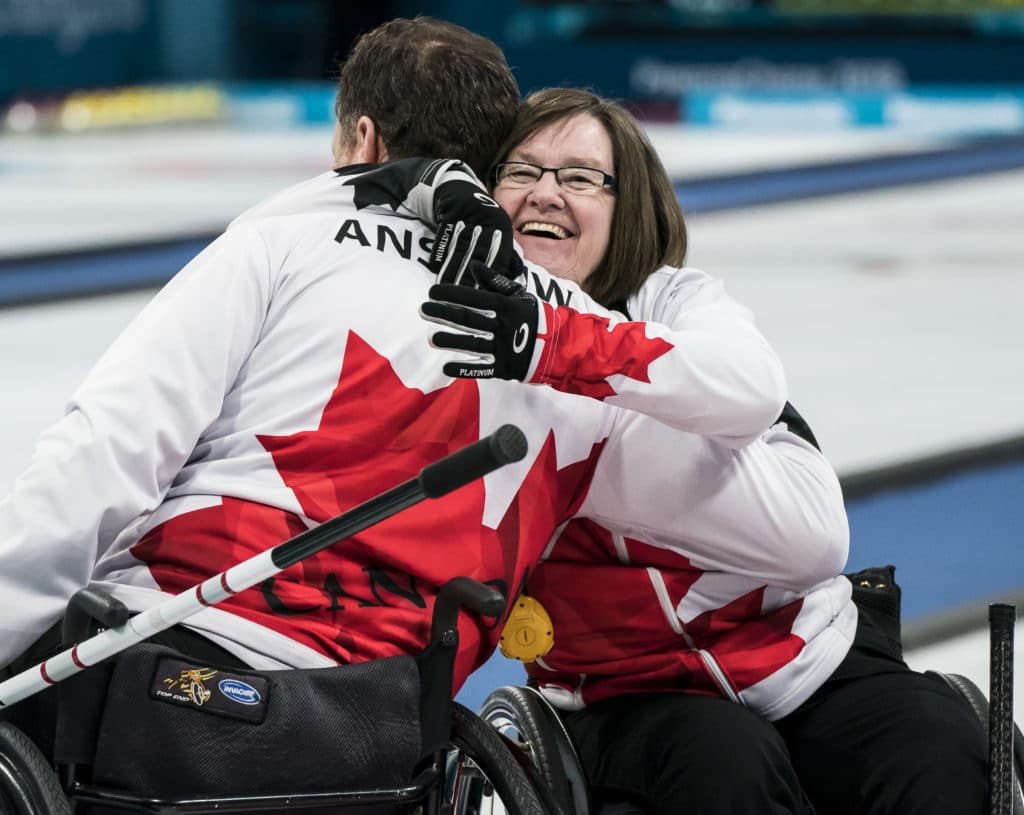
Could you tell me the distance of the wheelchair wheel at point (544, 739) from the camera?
5.16 ft

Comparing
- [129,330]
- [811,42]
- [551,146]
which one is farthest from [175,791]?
[811,42]

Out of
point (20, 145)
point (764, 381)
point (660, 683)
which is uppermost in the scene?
point (764, 381)

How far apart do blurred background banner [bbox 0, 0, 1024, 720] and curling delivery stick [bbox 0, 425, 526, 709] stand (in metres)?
0.94

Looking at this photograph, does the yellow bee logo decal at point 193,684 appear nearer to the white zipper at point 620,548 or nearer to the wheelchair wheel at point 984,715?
the white zipper at point 620,548

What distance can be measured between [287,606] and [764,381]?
481mm

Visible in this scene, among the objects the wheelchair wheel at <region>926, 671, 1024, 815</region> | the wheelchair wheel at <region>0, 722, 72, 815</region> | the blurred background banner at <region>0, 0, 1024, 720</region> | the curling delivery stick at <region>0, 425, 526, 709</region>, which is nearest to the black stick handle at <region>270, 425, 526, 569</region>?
the curling delivery stick at <region>0, 425, 526, 709</region>

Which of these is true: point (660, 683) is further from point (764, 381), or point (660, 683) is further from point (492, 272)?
point (492, 272)

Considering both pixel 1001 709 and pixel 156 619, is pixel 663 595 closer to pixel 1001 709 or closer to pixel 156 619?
pixel 1001 709

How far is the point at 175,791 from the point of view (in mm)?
1271

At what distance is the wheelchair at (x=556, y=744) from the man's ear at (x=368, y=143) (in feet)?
1.84

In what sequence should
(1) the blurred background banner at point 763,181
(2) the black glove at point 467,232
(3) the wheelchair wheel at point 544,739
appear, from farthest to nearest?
(1) the blurred background banner at point 763,181 < (3) the wheelchair wheel at point 544,739 < (2) the black glove at point 467,232

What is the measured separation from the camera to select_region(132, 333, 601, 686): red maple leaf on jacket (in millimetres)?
1401

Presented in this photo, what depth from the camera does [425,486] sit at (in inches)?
45.8

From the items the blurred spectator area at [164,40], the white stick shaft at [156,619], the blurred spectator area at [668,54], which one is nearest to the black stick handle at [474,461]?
the white stick shaft at [156,619]
